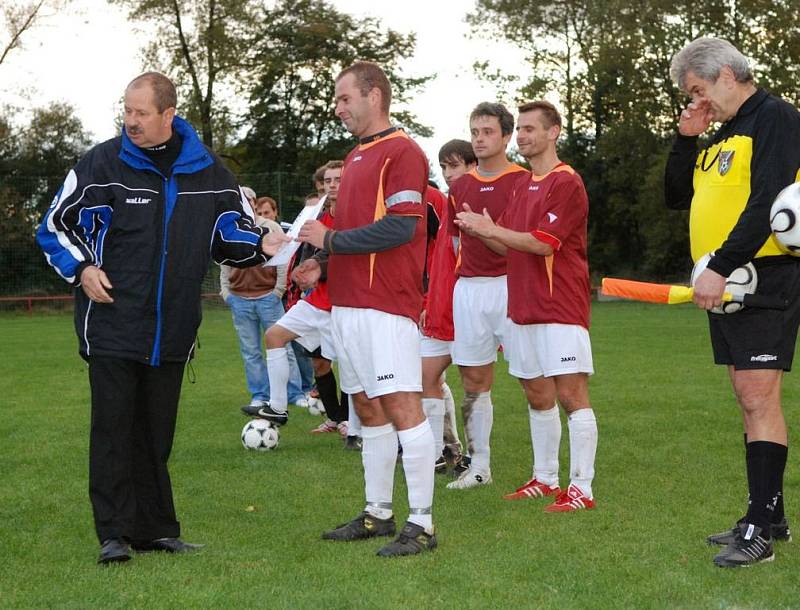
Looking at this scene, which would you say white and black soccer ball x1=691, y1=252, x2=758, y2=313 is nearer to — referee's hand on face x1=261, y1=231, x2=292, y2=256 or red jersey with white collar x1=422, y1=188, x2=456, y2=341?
referee's hand on face x1=261, y1=231, x2=292, y2=256

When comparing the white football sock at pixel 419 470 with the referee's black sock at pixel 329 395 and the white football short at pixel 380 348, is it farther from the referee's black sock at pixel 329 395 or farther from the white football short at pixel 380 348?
the referee's black sock at pixel 329 395

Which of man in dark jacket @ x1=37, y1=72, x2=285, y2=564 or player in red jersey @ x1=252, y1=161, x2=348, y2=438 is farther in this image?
player in red jersey @ x1=252, y1=161, x2=348, y2=438

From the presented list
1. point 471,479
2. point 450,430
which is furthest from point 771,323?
point 450,430

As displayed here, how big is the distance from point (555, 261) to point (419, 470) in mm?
1702

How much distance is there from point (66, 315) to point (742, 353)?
27.7 m

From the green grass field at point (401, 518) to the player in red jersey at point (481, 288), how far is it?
38 cm

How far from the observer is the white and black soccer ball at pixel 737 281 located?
4984mm

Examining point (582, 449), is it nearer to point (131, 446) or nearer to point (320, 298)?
point (131, 446)

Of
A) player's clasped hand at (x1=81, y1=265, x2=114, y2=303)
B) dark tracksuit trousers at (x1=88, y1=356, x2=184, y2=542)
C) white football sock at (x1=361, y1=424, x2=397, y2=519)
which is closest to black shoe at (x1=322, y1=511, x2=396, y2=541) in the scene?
white football sock at (x1=361, y1=424, x2=397, y2=519)

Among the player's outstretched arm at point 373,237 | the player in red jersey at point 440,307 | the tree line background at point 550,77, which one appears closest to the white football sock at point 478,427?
the player in red jersey at point 440,307

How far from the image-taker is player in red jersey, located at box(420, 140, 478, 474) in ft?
25.4

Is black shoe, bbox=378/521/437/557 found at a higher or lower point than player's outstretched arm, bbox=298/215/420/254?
lower

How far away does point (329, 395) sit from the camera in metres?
9.57

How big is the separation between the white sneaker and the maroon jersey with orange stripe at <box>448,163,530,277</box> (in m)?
1.31
